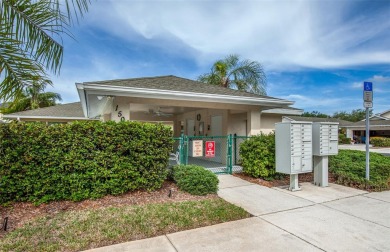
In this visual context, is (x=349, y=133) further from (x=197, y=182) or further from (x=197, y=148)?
(x=197, y=182)

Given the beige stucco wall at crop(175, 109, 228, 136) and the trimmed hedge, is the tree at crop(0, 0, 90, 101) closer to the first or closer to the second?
the trimmed hedge

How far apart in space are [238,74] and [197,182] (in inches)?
614

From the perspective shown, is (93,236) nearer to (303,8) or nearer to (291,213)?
(291,213)

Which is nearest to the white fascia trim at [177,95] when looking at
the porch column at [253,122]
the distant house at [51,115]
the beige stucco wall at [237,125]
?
the porch column at [253,122]

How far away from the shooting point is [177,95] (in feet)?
24.4

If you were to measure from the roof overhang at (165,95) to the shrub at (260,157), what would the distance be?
160 cm

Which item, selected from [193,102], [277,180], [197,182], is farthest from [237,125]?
[197,182]

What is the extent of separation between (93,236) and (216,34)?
10421 mm

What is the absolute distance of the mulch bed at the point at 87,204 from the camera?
4.14m

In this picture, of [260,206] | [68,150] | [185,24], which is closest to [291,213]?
[260,206]

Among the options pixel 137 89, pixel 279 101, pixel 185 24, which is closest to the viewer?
pixel 137 89

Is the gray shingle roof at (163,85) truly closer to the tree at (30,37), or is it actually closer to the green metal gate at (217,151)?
the green metal gate at (217,151)

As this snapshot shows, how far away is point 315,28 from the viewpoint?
9.73 meters

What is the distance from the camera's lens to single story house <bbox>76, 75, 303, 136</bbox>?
22.7 ft
